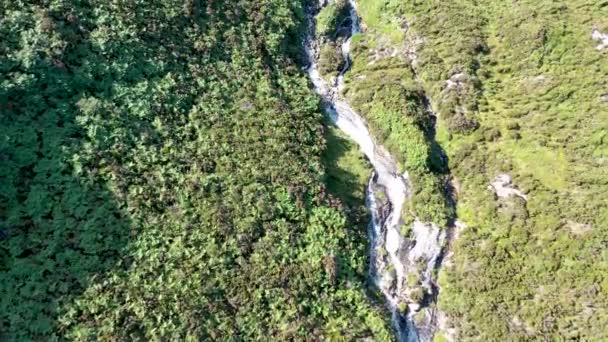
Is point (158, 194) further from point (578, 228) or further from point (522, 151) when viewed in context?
point (578, 228)

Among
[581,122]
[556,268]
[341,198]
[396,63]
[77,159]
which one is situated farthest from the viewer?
[396,63]

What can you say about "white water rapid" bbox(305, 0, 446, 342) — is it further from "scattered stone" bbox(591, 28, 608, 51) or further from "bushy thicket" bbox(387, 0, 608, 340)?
"scattered stone" bbox(591, 28, 608, 51)

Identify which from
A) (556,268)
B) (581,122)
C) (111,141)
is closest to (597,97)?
(581,122)

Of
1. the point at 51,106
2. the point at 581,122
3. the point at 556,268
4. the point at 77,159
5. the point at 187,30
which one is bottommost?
the point at 556,268

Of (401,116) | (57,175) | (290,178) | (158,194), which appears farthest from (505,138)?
(57,175)

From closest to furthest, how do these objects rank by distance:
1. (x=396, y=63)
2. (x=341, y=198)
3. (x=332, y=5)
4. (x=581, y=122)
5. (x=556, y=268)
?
1. (x=556, y=268)
2. (x=341, y=198)
3. (x=581, y=122)
4. (x=396, y=63)
5. (x=332, y=5)

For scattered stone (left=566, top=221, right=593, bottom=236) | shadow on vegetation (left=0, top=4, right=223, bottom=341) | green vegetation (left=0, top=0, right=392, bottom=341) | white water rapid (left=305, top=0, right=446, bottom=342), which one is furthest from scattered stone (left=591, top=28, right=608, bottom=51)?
shadow on vegetation (left=0, top=4, right=223, bottom=341)

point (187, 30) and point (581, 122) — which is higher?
point (187, 30)

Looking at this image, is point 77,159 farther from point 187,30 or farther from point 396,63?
point 396,63
